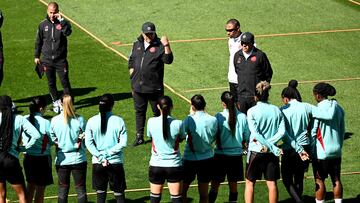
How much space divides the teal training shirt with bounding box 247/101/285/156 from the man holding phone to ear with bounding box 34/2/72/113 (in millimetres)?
6480

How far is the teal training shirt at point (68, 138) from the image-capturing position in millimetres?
15227

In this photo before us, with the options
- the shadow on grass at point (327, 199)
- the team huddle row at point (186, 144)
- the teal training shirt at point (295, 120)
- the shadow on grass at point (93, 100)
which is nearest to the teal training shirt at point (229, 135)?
the team huddle row at point (186, 144)

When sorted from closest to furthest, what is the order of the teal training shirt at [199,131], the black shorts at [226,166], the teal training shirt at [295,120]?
the teal training shirt at [199,131]
the black shorts at [226,166]
the teal training shirt at [295,120]

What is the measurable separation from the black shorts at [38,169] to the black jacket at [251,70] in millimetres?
4297

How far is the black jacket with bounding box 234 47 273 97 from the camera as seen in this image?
1809 centimetres

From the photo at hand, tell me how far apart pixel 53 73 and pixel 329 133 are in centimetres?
712

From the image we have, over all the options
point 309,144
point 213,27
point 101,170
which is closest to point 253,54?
point 309,144

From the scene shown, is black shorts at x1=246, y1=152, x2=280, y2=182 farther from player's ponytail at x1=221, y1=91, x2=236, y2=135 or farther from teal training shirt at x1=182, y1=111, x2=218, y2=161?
teal training shirt at x1=182, y1=111, x2=218, y2=161

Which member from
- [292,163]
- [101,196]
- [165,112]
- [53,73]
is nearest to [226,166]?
[292,163]

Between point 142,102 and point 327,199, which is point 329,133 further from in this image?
point 142,102

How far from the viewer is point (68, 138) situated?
49.9 feet

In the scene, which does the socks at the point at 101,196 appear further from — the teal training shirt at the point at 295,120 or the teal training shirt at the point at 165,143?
the teal training shirt at the point at 295,120

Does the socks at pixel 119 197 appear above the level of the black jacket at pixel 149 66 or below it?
below

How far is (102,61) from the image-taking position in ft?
80.5
